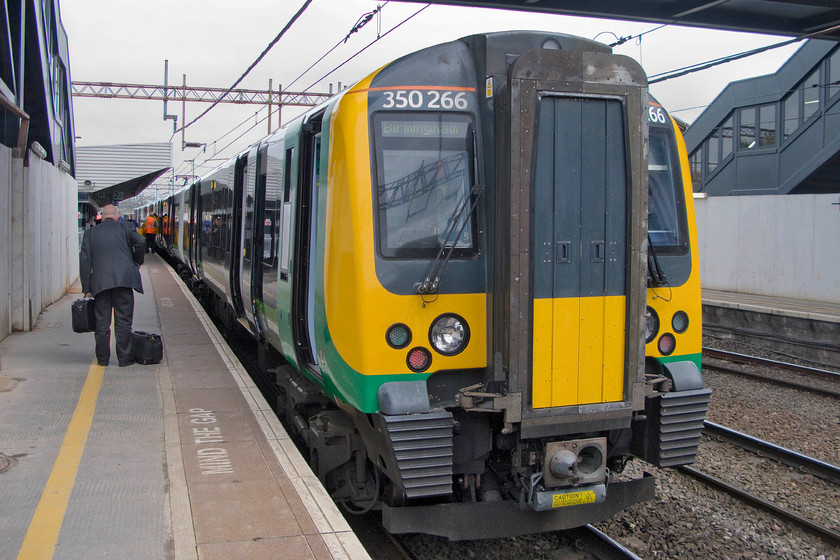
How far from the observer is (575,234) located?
14.5 feet

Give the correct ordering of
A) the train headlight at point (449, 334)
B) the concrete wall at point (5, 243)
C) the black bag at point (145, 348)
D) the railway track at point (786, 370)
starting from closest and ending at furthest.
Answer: the train headlight at point (449, 334)
the black bag at point (145, 348)
the concrete wall at point (5, 243)
the railway track at point (786, 370)

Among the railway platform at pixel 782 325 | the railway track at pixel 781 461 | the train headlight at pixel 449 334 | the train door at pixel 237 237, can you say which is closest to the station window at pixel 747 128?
the railway platform at pixel 782 325


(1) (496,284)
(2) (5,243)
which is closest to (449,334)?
(1) (496,284)

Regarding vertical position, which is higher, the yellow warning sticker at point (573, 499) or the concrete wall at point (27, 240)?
the concrete wall at point (27, 240)

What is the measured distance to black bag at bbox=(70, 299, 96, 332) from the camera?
8.45 metres

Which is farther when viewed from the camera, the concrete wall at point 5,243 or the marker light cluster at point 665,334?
the concrete wall at point 5,243

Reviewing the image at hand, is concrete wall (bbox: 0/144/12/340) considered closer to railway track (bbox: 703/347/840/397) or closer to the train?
the train

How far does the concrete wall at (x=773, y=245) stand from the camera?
696 inches

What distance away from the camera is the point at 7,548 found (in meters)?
3.99

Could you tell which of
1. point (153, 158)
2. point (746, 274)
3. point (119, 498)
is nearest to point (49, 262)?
point (119, 498)

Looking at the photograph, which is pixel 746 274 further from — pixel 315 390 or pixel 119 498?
pixel 119 498

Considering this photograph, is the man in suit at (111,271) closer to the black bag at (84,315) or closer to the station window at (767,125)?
the black bag at (84,315)

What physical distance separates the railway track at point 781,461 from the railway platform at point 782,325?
266 inches

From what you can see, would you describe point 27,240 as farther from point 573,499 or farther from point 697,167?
point 697,167
